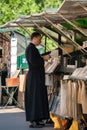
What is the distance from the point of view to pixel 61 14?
773cm

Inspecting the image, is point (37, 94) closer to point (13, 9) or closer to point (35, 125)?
point (35, 125)

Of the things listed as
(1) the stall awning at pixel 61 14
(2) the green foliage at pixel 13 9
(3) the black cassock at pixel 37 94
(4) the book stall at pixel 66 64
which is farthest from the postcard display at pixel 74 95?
(2) the green foliage at pixel 13 9

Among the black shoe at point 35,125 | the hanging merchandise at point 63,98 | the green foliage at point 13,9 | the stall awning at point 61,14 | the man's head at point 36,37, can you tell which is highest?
the green foliage at point 13,9

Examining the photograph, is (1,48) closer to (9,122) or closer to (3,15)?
(3,15)

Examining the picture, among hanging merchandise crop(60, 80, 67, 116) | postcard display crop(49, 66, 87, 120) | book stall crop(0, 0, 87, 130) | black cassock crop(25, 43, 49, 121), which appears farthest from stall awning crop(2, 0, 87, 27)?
hanging merchandise crop(60, 80, 67, 116)

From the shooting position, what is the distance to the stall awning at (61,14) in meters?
6.99

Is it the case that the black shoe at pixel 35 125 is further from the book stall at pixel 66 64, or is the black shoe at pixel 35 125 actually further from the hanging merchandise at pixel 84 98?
the hanging merchandise at pixel 84 98

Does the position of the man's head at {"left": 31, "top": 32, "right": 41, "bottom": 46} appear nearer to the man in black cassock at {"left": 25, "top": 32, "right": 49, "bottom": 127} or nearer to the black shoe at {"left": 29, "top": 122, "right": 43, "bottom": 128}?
the man in black cassock at {"left": 25, "top": 32, "right": 49, "bottom": 127}

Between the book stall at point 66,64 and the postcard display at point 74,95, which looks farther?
the book stall at point 66,64

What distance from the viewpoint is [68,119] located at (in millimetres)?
8375

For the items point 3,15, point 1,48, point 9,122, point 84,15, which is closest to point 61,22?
point 84,15

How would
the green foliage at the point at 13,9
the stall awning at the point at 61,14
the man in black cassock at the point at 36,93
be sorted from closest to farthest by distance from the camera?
1. the stall awning at the point at 61,14
2. the man in black cassock at the point at 36,93
3. the green foliage at the point at 13,9

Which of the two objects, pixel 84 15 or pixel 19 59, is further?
pixel 19 59

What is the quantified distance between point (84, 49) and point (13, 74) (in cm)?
702
